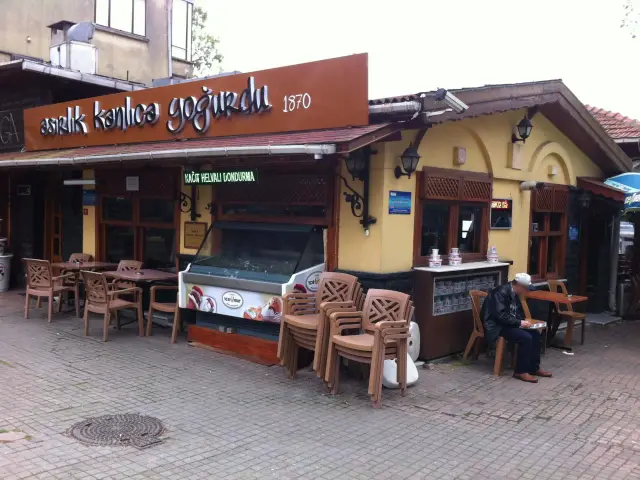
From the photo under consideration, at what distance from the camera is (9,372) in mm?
6453

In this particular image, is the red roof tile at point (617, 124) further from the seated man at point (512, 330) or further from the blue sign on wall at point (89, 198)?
the blue sign on wall at point (89, 198)

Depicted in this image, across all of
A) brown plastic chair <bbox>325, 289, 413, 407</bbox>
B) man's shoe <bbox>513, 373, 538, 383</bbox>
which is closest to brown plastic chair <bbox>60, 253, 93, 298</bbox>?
brown plastic chair <bbox>325, 289, 413, 407</bbox>

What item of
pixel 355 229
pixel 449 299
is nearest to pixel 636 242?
pixel 449 299

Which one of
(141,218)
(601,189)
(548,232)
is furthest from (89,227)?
(601,189)

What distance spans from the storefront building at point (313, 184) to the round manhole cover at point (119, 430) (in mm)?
2132

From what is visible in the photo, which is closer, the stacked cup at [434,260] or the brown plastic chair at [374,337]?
the brown plastic chair at [374,337]

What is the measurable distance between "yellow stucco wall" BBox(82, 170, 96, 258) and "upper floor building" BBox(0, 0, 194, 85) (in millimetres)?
4456

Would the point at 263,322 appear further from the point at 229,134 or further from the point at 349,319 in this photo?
the point at 229,134

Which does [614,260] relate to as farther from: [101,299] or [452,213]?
[101,299]

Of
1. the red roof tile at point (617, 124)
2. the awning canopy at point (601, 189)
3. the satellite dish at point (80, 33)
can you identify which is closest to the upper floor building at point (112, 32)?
the satellite dish at point (80, 33)

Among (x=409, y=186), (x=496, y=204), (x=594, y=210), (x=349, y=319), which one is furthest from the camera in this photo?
(x=594, y=210)

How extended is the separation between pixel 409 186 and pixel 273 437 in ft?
12.1

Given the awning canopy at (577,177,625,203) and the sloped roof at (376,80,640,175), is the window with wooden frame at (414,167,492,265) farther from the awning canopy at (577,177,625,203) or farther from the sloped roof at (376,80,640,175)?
the awning canopy at (577,177,625,203)

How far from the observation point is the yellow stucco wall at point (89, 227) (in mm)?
10672
